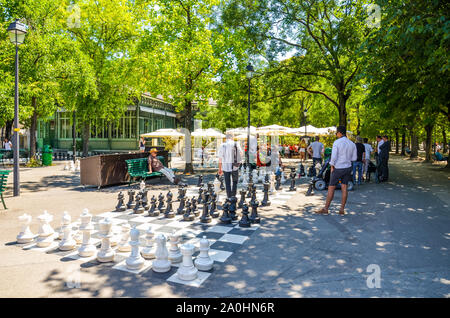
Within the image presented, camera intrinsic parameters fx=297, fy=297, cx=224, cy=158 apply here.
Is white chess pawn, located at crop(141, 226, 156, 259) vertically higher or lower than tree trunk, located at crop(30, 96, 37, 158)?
lower

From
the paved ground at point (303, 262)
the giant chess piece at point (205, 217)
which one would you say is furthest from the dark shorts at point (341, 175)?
the giant chess piece at point (205, 217)

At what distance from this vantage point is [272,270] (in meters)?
4.02

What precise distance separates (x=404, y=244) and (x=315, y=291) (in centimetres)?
263

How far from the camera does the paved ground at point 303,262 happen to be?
11.3ft

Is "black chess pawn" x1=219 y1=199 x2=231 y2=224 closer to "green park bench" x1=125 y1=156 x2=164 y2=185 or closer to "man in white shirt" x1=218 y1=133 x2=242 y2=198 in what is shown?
"man in white shirt" x1=218 y1=133 x2=242 y2=198

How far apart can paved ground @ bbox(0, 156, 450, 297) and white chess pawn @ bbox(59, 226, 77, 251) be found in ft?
0.71

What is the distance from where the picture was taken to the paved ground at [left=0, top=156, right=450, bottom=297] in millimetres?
3445

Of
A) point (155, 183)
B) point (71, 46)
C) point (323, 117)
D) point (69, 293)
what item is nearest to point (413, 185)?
point (155, 183)

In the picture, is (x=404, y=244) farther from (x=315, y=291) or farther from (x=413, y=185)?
(x=413, y=185)

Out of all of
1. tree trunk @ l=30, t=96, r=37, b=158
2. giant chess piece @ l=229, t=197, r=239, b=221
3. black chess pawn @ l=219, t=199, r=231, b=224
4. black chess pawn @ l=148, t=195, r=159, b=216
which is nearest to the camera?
black chess pawn @ l=219, t=199, r=231, b=224

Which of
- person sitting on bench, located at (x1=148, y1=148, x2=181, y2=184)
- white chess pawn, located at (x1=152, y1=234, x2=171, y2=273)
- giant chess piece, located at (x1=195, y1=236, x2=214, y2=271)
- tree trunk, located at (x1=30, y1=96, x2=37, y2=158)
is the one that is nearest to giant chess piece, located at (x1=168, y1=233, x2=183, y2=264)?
white chess pawn, located at (x1=152, y1=234, x2=171, y2=273)

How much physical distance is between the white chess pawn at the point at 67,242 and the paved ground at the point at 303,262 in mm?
217

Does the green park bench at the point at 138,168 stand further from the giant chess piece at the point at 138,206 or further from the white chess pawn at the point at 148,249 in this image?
the white chess pawn at the point at 148,249

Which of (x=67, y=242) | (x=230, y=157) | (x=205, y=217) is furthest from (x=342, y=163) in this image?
(x=67, y=242)
